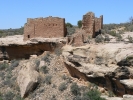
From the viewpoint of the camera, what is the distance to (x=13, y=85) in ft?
65.5

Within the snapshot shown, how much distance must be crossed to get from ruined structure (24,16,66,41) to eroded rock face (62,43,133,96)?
6.95ft

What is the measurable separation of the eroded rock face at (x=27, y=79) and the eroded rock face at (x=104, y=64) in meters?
2.15

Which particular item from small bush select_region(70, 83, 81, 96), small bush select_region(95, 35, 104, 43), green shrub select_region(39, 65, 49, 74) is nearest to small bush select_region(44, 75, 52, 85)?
green shrub select_region(39, 65, 49, 74)

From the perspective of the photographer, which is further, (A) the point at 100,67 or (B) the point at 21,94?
(B) the point at 21,94

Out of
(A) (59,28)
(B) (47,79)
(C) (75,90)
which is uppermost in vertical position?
(A) (59,28)

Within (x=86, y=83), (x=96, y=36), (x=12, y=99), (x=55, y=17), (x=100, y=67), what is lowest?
(x=12, y=99)

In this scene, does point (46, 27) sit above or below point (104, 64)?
above

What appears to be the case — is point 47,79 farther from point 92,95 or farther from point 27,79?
point 92,95

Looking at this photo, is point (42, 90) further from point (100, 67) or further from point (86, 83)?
point (100, 67)

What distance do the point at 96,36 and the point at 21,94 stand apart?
604 centimetres

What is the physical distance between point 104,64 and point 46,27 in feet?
19.1

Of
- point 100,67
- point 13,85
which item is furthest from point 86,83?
point 13,85

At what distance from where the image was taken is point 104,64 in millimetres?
16562

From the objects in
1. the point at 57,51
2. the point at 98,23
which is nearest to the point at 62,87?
the point at 57,51
